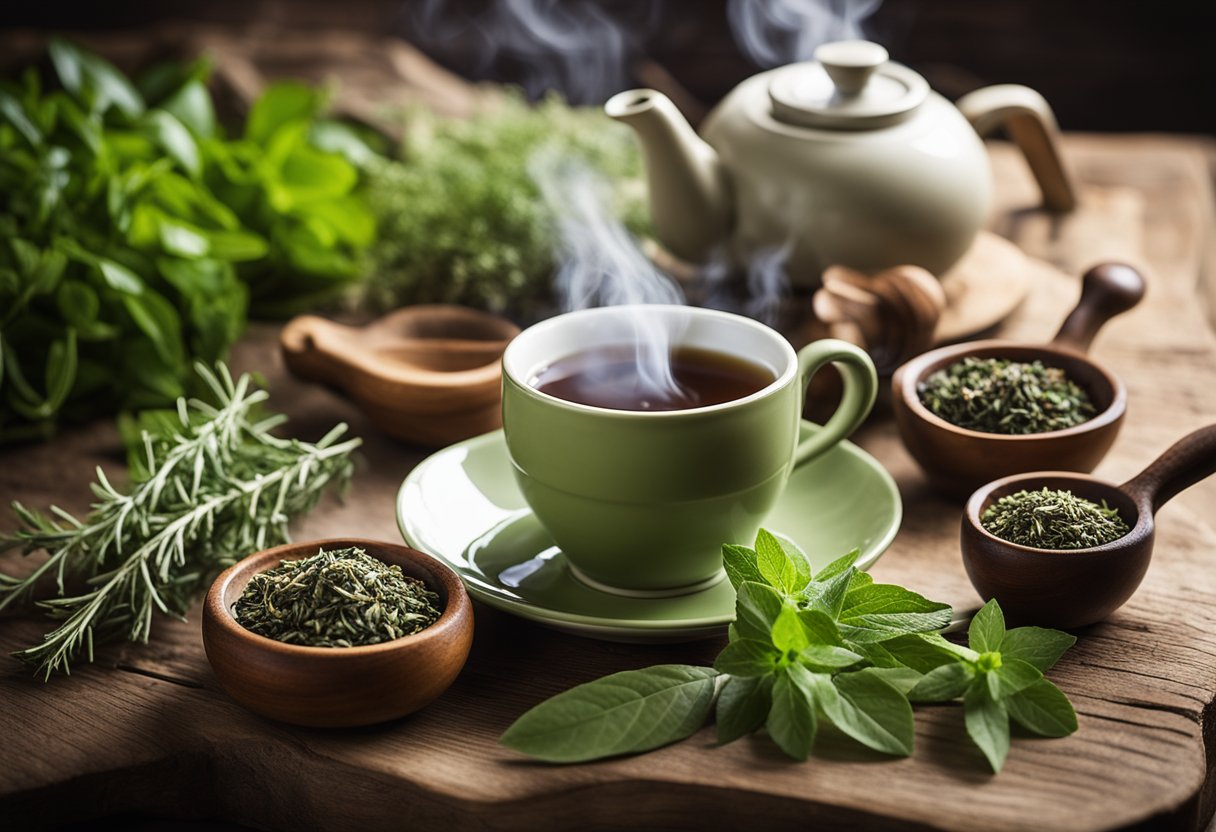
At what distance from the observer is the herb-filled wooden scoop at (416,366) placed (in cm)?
Answer: 148

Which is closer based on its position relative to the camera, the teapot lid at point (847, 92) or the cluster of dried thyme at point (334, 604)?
the cluster of dried thyme at point (334, 604)

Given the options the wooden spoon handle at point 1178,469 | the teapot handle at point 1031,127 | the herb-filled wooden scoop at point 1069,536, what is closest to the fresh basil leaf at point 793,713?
the herb-filled wooden scoop at point 1069,536

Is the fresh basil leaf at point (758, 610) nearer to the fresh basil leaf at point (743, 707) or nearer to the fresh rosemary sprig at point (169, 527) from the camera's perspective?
the fresh basil leaf at point (743, 707)

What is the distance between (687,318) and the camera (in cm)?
127

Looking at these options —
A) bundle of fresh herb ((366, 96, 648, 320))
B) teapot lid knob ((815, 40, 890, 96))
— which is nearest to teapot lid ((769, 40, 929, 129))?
teapot lid knob ((815, 40, 890, 96))

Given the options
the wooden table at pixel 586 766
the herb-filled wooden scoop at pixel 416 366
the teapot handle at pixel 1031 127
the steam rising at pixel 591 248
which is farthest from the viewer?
the teapot handle at pixel 1031 127

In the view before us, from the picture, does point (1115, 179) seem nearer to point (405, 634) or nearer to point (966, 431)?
point (966, 431)

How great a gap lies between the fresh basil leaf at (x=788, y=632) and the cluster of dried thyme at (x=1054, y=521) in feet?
0.82

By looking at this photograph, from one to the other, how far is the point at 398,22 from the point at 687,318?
2.42 metres

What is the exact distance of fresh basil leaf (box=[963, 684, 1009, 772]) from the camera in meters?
0.95

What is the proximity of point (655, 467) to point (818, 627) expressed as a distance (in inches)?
7.4

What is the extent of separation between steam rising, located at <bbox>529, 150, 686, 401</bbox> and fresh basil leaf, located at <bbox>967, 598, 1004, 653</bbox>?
2.51ft

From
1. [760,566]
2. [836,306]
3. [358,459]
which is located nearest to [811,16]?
[836,306]

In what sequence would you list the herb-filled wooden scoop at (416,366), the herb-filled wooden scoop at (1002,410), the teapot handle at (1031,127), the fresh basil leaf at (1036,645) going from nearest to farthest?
the fresh basil leaf at (1036,645) < the herb-filled wooden scoop at (1002,410) < the herb-filled wooden scoop at (416,366) < the teapot handle at (1031,127)
